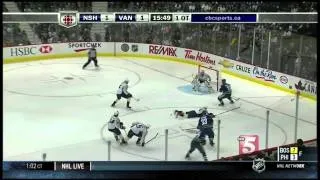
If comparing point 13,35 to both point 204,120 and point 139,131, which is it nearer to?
point 139,131

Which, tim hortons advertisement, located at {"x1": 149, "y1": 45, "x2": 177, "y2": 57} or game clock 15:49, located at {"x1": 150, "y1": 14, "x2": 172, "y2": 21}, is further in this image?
tim hortons advertisement, located at {"x1": 149, "y1": 45, "x2": 177, "y2": 57}

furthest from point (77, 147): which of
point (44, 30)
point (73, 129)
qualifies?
point (44, 30)

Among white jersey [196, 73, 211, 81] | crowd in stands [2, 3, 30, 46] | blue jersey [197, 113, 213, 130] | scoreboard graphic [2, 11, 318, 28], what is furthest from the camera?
white jersey [196, 73, 211, 81]

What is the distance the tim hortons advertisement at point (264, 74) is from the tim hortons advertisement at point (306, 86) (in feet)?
2.46

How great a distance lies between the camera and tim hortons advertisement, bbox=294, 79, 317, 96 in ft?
31.6

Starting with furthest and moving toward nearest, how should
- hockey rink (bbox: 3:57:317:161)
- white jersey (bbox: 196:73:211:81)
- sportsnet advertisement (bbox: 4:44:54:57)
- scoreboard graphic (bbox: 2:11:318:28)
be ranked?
1. sportsnet advertisement (bbox: 4:44:54:57)
2. white jersey (bbox: 196:73:211:81)
3. hockey rink (bbox: 3:57:317:161)
4. scoreboard graphic (bbox: 2:11:318:28)

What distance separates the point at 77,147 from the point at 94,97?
3177mm

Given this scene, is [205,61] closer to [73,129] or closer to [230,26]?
[230,26]

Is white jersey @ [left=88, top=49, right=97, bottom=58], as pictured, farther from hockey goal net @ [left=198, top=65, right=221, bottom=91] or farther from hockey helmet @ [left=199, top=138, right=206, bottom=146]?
hockey helmet @ [left=199, top=138, right=206, bottom=146]

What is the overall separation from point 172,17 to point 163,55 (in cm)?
743

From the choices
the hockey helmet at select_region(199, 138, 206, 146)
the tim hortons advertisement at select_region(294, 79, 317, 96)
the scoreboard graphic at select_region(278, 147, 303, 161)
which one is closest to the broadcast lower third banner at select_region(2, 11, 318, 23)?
the scoreboard graphic at select_region(278, 147, 303, 161)

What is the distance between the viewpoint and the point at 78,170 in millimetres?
5895

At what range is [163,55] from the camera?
1369cm

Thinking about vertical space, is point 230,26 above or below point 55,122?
above
